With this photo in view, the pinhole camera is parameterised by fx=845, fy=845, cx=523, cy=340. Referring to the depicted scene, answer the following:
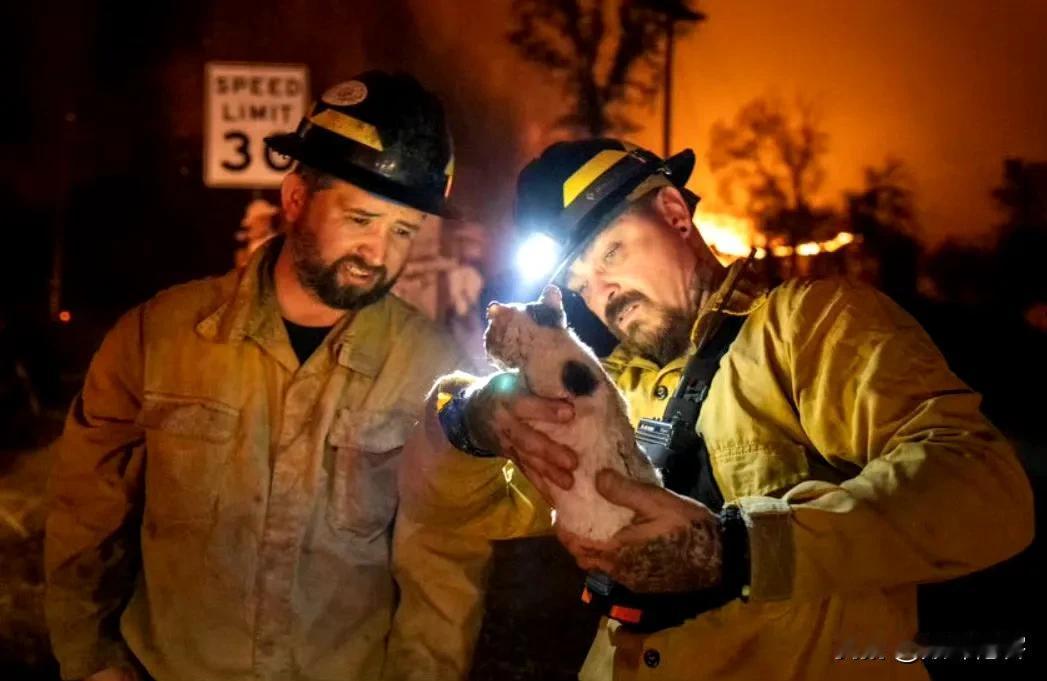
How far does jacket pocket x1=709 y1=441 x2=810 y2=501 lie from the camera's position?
199cm

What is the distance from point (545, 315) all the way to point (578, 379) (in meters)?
0.18

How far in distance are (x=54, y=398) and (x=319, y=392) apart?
6.06 m

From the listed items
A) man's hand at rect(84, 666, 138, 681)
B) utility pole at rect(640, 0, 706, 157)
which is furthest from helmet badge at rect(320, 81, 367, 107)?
utility pole at rect(640, 0, 706, 157)

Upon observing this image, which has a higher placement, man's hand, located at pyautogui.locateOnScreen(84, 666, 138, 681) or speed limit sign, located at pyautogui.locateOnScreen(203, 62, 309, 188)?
speed limit sign, located at pyautogui.locateOnScreen(203, 62, 309, 188)

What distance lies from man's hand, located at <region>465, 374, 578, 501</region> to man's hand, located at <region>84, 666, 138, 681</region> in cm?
156

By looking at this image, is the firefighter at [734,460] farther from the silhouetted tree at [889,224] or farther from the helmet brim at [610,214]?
the silhouetted tree at [889,224]

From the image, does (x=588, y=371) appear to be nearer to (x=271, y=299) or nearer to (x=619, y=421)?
(x=619, y=421)

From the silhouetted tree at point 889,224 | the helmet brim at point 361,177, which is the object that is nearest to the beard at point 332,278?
the helmet brim at point 361,177

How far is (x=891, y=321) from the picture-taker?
1.93 metres

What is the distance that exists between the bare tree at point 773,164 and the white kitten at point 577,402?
530 cm

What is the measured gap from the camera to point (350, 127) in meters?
2.73

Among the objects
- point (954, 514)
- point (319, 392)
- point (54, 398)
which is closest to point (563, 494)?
point (954, 514)

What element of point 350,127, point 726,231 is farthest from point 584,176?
point 726,231

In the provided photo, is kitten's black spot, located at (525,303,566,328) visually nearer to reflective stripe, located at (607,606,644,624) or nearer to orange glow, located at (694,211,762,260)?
reflective stripe, located at (607,606,644,624)
